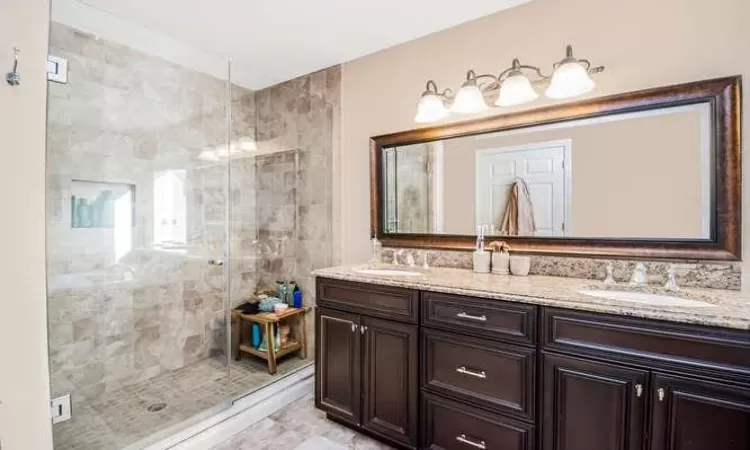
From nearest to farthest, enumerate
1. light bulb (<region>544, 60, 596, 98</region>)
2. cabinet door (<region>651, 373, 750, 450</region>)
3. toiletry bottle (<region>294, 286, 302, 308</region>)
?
cabinet door (<region>651, 373, 750, 450</region>) → light bulb (<region>544, 60, 596, 98</region>) → toiletry bottle (<region>294, 286, 302, 308</region>)

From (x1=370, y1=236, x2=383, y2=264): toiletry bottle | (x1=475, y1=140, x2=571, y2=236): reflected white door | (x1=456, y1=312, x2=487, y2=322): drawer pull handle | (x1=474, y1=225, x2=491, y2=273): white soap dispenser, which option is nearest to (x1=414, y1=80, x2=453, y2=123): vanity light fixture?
(x1=475, y1=140, x2=571, y2=236): reflected white door

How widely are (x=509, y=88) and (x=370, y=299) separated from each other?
4.36ft

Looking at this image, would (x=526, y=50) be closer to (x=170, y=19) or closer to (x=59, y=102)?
(x=170, y=19)

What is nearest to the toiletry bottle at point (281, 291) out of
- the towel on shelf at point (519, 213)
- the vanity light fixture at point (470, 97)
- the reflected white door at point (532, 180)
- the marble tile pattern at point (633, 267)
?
the marble tile pattern at point (633, 267)

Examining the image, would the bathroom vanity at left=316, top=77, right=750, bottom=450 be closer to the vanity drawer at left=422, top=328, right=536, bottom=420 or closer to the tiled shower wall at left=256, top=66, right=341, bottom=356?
the vanity drawer at left=422, top=328, right=536, bottom=420

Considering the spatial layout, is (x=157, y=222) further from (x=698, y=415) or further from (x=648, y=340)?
(x=698, y=415)

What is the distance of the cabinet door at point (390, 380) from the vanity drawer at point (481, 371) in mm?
89

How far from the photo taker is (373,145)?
2551 millimetres

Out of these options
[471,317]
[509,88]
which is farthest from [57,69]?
[471,317]

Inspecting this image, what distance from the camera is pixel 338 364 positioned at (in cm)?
205

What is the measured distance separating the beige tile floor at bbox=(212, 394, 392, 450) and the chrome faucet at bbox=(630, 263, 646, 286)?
4.88 feet

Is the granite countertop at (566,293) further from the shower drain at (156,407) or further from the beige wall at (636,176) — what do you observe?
the shower drain at (156,407)

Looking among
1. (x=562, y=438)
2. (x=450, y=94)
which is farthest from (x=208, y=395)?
(x=450, y=94)

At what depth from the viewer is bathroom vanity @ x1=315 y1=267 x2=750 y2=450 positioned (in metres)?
1.16
